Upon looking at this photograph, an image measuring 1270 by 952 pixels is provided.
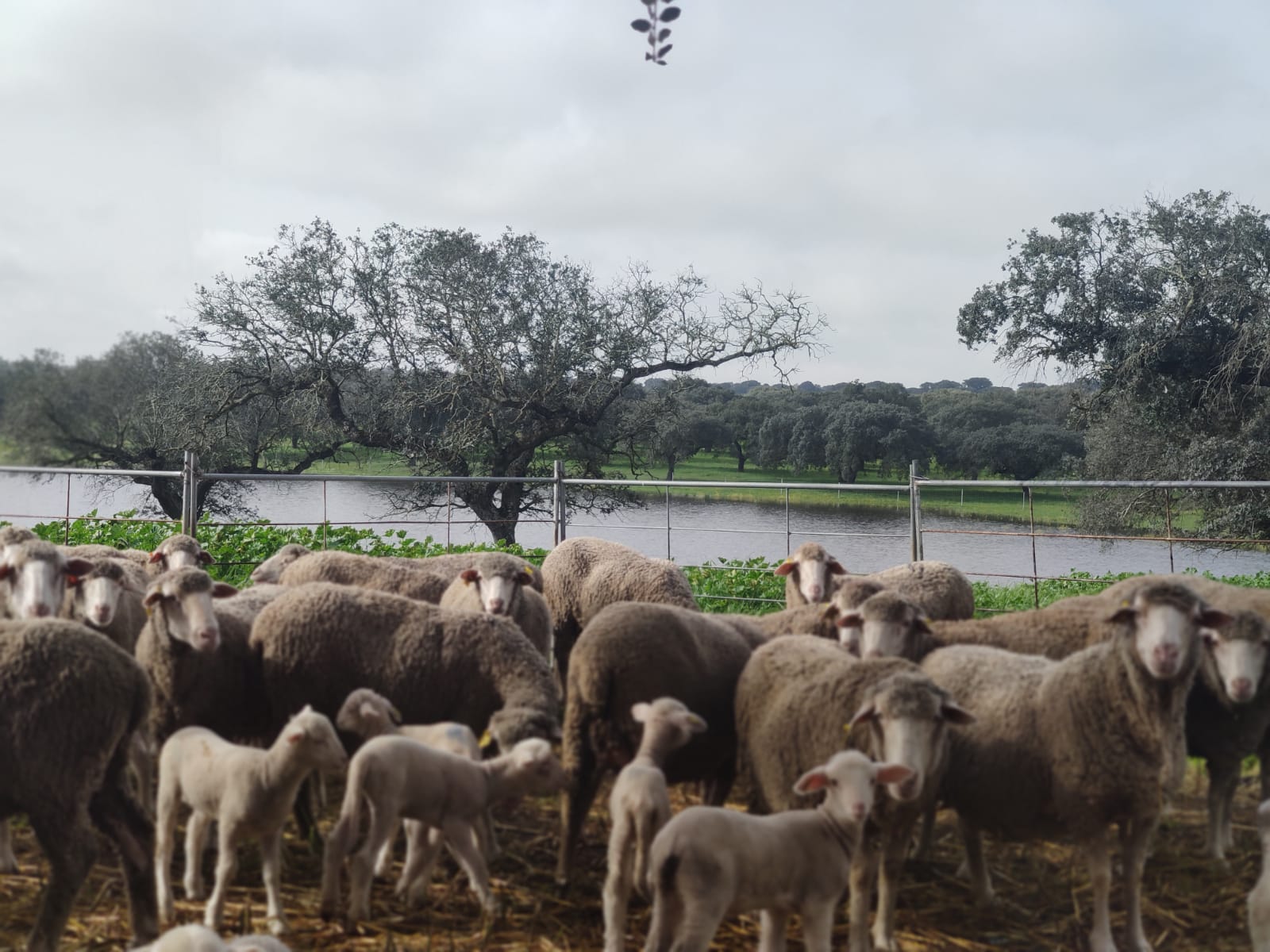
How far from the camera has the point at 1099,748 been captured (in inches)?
158

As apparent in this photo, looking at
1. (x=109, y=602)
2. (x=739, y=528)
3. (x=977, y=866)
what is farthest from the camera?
(x=739, y=528)

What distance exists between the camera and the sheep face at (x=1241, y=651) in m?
4.43

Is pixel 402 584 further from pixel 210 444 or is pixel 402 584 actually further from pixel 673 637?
pixel 210 444

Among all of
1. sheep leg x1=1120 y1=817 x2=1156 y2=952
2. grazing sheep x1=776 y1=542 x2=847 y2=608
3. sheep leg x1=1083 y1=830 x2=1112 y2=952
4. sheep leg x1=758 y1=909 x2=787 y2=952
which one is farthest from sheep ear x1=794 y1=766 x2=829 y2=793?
grazing sheep x1=776 y1=542 x2=847 y2=608

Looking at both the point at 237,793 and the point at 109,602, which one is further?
the point at 109,602

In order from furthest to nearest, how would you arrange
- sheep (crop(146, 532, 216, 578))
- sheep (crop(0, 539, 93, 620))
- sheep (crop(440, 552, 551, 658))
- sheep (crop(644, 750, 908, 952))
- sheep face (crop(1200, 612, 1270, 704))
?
sheep (crop(146, 532, 216, 578)) → sheep (crop(440, 552, 551, 658)) → sheep (crop(0, 539, 93, 620)) → sheep face (crop(1200, 612, 1270, 704)) → sheep (crop(644, 750, 908, 952))

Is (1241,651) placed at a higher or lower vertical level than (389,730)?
higher

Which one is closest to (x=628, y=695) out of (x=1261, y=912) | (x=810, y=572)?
(x=1261, y=912)

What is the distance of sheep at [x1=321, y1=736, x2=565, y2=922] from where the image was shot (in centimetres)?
372

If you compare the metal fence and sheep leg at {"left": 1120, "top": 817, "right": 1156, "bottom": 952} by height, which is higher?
the metal fence

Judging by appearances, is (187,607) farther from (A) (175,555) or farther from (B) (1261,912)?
(B) (1261,912)

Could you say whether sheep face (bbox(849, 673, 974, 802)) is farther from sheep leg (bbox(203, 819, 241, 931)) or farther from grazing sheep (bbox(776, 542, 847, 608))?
grazing sheep (bbox(776, 542, 847, 608))

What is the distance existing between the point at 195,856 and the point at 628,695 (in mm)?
1742

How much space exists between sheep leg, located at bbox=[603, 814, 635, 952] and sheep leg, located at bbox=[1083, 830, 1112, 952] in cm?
165
